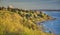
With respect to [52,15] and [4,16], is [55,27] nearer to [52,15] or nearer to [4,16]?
[52,15]

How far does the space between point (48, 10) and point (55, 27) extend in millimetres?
209

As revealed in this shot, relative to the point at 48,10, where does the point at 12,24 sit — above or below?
below

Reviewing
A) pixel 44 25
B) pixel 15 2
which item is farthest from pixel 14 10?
pixel 44 25

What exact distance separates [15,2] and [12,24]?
0.26 metres

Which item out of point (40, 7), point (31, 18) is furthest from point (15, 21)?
Answer: point (40, 7)

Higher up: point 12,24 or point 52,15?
point 52,15

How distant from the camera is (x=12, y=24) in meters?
1.88

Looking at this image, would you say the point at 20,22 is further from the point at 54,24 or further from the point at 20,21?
the point at 54,24

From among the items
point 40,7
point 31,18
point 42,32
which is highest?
point 40,7

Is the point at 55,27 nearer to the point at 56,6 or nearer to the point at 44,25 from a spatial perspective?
the point at 44,25

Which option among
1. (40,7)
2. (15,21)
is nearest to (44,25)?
(40,7)

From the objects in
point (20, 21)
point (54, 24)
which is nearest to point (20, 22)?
point (20, 21)

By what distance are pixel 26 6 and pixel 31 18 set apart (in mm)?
150

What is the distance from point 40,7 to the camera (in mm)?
1904
